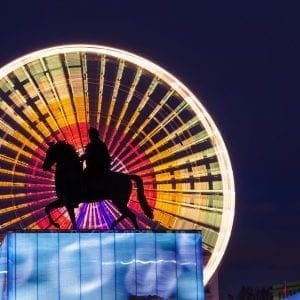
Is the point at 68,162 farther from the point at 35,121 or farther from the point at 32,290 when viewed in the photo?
the point at 35,121

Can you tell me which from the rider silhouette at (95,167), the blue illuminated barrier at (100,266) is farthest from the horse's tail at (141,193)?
the rider silhouette at (95,167)

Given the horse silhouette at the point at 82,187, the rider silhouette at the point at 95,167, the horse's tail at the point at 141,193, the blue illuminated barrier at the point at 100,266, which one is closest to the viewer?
A: the blue illuminated barrier at the point at 100,266

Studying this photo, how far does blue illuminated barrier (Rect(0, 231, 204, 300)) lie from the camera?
1385 inches

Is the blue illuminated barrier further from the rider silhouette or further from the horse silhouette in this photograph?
the rider silhouette

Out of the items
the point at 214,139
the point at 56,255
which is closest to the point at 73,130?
the point at 214,139

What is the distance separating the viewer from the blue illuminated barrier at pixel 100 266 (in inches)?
1385

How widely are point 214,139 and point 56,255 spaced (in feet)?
31.5

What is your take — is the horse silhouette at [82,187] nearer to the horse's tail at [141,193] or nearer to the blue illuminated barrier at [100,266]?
the horse's tail at [141,193]

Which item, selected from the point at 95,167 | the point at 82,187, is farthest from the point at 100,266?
the point at 95,167

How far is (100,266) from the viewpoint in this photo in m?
35.9

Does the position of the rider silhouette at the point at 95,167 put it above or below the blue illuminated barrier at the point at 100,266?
above

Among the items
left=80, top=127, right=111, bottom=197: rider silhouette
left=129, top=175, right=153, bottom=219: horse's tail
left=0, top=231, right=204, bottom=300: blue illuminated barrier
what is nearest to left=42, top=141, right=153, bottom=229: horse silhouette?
left=80, top=127, right=111, bottom=197: rider silhouette

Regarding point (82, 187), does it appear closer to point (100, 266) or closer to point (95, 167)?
point (95, 167)

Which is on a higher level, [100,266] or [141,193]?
[141,193]
